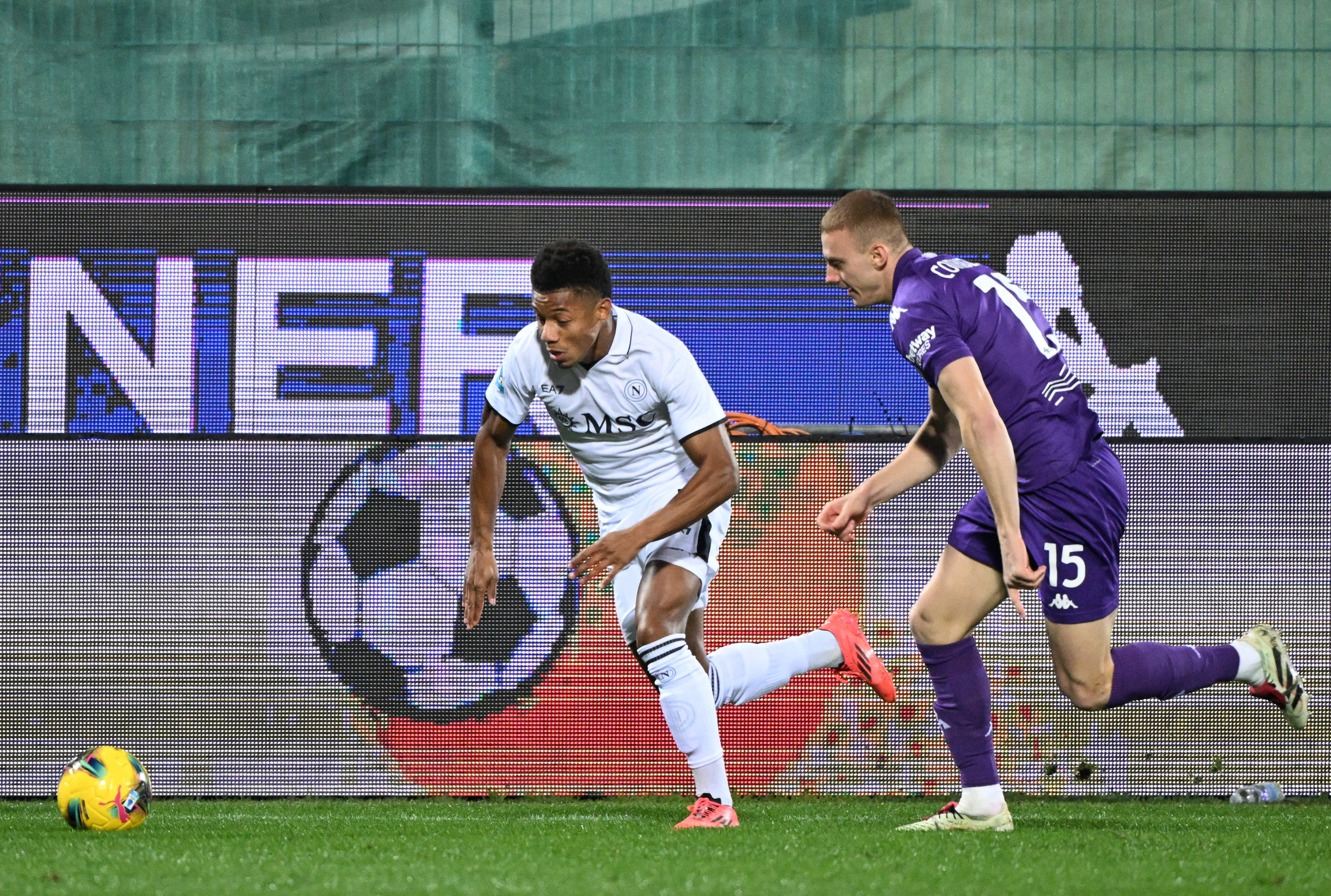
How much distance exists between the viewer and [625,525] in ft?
15.2

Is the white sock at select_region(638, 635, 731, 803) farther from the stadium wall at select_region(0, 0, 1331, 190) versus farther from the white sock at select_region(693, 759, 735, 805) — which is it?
the stadium wall at select_region(0, 0, 1331, 190)

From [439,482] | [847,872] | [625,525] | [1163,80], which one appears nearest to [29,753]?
[439,482]

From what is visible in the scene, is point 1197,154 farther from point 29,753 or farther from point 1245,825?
point 29,753

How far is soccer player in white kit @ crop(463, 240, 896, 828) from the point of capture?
164 inches

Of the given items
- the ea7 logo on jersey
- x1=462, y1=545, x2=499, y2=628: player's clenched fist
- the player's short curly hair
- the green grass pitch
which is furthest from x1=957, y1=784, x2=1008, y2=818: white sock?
the player's short curly hair

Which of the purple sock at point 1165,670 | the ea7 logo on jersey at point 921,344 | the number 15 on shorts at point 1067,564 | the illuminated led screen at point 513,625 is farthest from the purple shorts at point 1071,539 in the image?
the illuminated led screen at point 513,625

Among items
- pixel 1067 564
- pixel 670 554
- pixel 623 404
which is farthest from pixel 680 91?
pixel 1067 564

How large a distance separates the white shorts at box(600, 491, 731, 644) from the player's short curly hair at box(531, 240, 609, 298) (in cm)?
69

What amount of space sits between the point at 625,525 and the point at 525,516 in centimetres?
114

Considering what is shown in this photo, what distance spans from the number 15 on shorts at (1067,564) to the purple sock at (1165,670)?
0.27 metres

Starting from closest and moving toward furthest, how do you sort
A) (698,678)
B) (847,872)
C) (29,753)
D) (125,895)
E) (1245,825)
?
1. (125,895)
2. (847,872)
3. (698,678)
4. (1245,825)
5. (29,753)

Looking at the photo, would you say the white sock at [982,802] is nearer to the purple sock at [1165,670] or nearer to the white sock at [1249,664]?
the purple sock at [1165,670]

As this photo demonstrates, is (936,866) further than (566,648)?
No

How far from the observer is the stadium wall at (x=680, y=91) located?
10.4 meters
